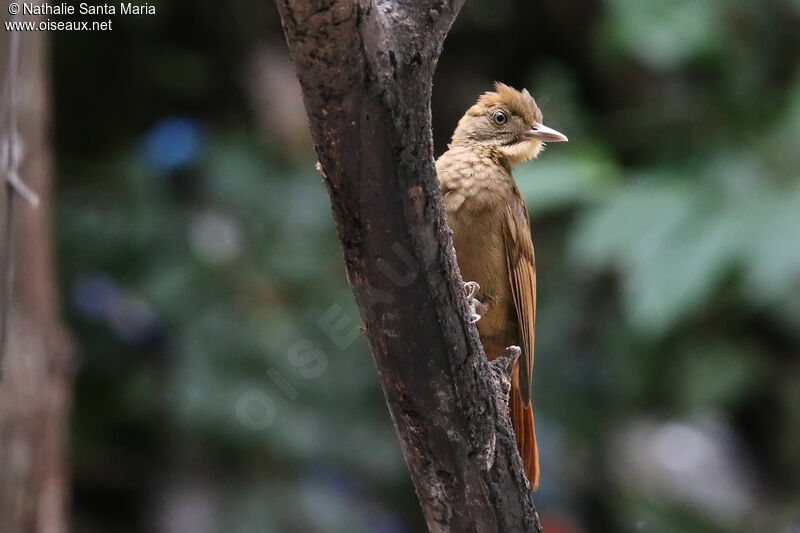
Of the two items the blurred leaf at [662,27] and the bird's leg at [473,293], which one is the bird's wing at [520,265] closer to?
the bird's leg at [473,293]

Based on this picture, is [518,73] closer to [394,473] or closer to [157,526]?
[394,473]

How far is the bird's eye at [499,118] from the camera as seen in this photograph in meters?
3.23

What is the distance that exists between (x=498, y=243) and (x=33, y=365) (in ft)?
6.15

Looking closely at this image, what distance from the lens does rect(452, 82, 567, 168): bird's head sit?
320 cm

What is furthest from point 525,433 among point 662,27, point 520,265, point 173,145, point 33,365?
point 173,145

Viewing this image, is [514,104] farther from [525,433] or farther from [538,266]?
[538,266]

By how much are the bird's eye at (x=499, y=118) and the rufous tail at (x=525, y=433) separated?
749 mm

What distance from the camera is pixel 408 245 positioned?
196 centimetres

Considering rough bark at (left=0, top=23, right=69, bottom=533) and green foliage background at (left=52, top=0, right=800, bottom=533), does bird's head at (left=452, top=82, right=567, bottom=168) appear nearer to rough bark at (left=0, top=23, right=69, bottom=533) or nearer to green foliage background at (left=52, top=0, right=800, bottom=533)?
green foliage background at (left=52, top=0, right=800, bottom=533)

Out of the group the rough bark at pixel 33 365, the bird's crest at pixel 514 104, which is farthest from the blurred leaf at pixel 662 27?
the rough bark at pixel 33 365

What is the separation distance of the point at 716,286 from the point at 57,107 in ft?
12.6

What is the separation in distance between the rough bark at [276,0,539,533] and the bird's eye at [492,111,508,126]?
41.6 inches

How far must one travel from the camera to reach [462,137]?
3.23 meters

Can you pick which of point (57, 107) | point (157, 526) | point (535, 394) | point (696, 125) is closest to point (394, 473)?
point (535, 394)
